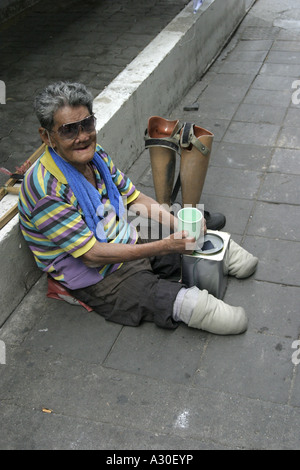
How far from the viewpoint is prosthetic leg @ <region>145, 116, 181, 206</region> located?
3.71 meters

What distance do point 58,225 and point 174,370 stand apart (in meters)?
0.98

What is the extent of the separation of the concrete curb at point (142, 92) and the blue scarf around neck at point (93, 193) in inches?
20.5

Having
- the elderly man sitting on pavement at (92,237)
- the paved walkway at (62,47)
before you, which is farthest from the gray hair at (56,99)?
the paved walkway at (62,47)

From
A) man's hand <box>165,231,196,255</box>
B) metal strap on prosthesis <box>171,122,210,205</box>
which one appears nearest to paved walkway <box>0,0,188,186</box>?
metal strap on prosthesis <box>171,122,210,205</box>

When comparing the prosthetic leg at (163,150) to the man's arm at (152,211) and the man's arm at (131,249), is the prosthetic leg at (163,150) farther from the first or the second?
the man's arm at (131,249)

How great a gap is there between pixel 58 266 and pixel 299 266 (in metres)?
1.53

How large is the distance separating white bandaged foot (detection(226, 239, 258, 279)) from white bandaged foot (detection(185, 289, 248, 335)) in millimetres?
379

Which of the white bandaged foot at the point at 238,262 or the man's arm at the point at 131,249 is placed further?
the white bandaged foot at the point at 238,262

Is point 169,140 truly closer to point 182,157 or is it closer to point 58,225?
point 182,157

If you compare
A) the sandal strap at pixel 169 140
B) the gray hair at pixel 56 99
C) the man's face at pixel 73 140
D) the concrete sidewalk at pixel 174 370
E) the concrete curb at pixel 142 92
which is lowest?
the concrete sidewalk at pixel 174 370

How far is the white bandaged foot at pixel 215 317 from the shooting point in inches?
118

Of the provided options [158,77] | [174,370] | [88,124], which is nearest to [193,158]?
[88,124]

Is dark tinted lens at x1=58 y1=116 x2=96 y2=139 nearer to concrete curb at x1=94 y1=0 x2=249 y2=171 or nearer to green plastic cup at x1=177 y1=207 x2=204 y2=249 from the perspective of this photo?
green plastic cup at x1=177 y1=207 x2=204 y2=249

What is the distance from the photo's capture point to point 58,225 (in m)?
2.87
